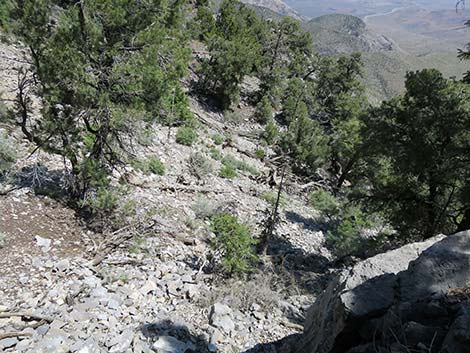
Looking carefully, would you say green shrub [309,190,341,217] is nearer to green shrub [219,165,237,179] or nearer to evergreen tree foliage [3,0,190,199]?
green shrub [219,165,237,179]

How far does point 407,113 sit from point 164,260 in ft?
25.0

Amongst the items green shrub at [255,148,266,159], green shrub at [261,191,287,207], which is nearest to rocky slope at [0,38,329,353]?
green shrub at [261,191,287,207]

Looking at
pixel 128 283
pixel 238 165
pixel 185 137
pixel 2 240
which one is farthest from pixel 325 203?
pixel 2 240

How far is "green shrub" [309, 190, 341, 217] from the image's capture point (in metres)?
15.5

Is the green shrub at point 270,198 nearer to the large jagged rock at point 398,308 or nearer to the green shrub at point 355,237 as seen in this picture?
the green shrub at point 355,237

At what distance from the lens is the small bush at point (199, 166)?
1309 centimetres

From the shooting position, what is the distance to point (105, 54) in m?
6.67

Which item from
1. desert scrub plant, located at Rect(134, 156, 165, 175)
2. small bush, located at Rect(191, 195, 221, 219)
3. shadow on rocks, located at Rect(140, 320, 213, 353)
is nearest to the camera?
shadow on rocks, located at Rect(140, 320, 213, 353)

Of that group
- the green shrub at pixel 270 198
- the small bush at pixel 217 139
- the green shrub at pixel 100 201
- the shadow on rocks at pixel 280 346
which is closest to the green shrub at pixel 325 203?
the green shrub at pixel 270 198

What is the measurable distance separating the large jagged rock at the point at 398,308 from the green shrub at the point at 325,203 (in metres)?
11.0

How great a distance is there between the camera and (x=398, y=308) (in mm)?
3543

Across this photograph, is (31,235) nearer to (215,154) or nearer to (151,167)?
(151,167)

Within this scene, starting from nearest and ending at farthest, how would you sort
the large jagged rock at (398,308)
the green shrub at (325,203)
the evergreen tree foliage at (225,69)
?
the large jagged rock at (398,308), the green shrub at (325,203), the evergreen tree foliage at (225,69)

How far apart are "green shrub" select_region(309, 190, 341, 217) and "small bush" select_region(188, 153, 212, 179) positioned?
5.49 m
